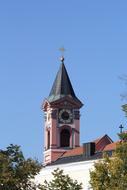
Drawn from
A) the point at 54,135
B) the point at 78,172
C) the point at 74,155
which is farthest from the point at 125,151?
the point at 54,135

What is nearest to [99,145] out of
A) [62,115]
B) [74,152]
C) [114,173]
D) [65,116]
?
[74,152]

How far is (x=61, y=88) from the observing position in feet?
408

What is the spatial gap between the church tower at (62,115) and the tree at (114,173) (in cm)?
6775

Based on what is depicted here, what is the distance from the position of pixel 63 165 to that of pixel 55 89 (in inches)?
1262

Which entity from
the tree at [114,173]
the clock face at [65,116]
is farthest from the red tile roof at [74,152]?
the tree at [114,173]

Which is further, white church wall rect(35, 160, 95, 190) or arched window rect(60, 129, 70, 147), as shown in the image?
arched window rect(60, 129, 70, 147)

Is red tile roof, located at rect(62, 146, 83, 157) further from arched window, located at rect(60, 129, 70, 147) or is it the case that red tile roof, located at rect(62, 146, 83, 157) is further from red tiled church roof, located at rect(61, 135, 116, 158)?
arched window, located at rect(60, 129, 70, 147)

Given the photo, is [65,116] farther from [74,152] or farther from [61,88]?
[74,152]

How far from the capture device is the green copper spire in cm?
12431

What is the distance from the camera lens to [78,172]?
3536 inches

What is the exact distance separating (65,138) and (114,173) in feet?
233

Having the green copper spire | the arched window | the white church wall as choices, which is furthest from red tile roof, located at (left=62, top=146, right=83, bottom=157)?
the white church wall

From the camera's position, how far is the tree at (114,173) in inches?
2061

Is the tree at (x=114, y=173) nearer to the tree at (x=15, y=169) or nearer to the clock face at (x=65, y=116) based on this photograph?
the tree at (x=15, y=169)
